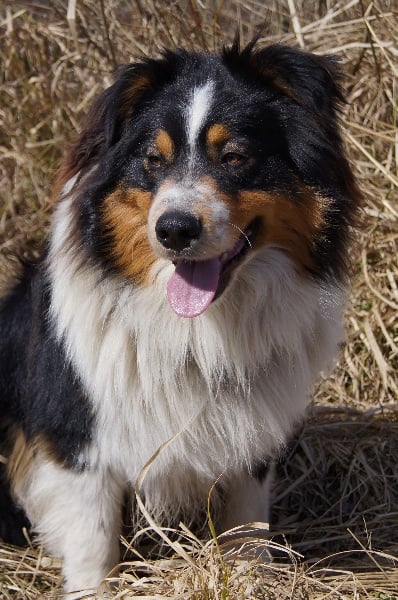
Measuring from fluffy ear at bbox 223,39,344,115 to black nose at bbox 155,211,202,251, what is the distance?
2.24 feet

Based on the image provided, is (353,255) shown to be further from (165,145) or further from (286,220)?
(165,145)

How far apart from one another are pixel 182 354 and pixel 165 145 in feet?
2.60


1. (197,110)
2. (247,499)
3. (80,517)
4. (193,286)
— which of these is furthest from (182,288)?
(247,499)

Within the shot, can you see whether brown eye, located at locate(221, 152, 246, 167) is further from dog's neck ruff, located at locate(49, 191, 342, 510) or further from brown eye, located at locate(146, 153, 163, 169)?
dog's neck ruff, located at locate(49, 191, 342, 510)

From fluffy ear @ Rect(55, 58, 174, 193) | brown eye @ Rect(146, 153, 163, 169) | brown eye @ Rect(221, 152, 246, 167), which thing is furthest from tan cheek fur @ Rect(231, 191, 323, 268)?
fluffy ear @ Rect(55, 58, 174, 193)

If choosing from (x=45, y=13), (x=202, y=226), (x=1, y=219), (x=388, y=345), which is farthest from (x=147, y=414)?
(x=45, y=13)

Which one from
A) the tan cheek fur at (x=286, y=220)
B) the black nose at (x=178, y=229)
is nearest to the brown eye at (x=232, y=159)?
the tan cheek fur at (x=286, y=220)

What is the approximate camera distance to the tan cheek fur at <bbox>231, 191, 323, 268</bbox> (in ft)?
9.27

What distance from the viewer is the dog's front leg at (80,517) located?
313cm

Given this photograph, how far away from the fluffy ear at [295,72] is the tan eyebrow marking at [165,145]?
0.41m

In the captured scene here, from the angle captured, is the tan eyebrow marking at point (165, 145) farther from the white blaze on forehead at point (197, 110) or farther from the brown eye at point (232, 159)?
the brown eye at point (232, 159)

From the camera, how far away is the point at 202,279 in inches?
111

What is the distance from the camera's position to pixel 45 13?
6145 mm

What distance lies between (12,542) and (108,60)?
3.52 metres
